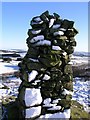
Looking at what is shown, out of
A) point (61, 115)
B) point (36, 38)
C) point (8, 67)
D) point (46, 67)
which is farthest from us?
point (8, 67)

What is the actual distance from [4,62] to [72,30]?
17034mm

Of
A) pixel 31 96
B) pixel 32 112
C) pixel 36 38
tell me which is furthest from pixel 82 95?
pixel 36 38

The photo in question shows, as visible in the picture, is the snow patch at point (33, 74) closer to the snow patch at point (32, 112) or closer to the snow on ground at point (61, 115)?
the snow patch at point (32, 112)

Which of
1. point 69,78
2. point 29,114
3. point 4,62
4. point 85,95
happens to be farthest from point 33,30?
point 4,62

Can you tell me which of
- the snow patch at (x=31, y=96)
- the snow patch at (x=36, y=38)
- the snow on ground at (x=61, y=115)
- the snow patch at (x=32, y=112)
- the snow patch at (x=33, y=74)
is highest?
the snow patch at (x=36, y=38)

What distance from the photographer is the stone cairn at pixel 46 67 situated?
11.0 meters

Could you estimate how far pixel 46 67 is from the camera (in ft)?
36.7

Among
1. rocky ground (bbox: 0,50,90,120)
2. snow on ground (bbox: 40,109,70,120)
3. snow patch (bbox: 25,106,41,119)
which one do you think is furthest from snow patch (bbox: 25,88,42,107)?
rocky ground (bbox: 0,50,90,120)

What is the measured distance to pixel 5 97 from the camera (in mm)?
15539

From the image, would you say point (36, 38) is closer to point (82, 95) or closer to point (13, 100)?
point (13, 100)

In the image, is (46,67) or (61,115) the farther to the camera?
(61,115)

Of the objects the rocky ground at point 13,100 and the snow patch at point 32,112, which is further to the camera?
the rocky ground at point 13,100

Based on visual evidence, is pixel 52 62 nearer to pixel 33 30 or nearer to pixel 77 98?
pixel 33 30

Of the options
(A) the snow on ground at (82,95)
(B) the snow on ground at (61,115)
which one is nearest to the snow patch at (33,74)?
(B) the snow on ground at (61,115)
